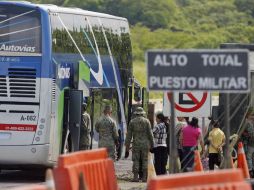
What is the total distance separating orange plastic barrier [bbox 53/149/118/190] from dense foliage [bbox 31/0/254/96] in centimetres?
9981

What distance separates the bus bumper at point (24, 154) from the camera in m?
21.7

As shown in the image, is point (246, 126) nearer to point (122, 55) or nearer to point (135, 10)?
point (122, 55)

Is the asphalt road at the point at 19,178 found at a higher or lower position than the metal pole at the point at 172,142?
lower

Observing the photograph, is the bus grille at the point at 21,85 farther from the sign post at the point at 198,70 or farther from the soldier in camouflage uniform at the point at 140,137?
the sign post at the point at 198,70

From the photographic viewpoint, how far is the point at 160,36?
141 metres

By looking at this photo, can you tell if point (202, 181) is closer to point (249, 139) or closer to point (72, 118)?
point (249, 139)

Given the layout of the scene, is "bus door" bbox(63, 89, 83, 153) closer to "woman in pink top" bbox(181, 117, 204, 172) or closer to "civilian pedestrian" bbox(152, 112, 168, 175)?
"civilian pedestrian" bbox(152, 112, 168, 175)

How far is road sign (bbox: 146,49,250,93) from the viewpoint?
12977 mm

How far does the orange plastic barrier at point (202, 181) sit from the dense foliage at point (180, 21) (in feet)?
340

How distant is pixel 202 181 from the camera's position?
427 inches

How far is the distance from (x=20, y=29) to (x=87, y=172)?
25.8ft

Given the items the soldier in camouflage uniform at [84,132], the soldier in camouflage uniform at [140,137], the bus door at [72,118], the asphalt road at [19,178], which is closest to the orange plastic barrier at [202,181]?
the asphalt road at [19,178]

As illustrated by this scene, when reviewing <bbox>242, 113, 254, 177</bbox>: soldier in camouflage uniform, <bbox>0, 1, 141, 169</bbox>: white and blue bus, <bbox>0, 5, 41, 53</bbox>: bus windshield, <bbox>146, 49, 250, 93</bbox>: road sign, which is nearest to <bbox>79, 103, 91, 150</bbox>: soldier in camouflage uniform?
<bbox>0, 1, 141, 169</bbox>: white and blue bus

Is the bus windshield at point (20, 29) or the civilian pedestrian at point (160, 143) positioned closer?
the bus windshield at point (20, 29)
